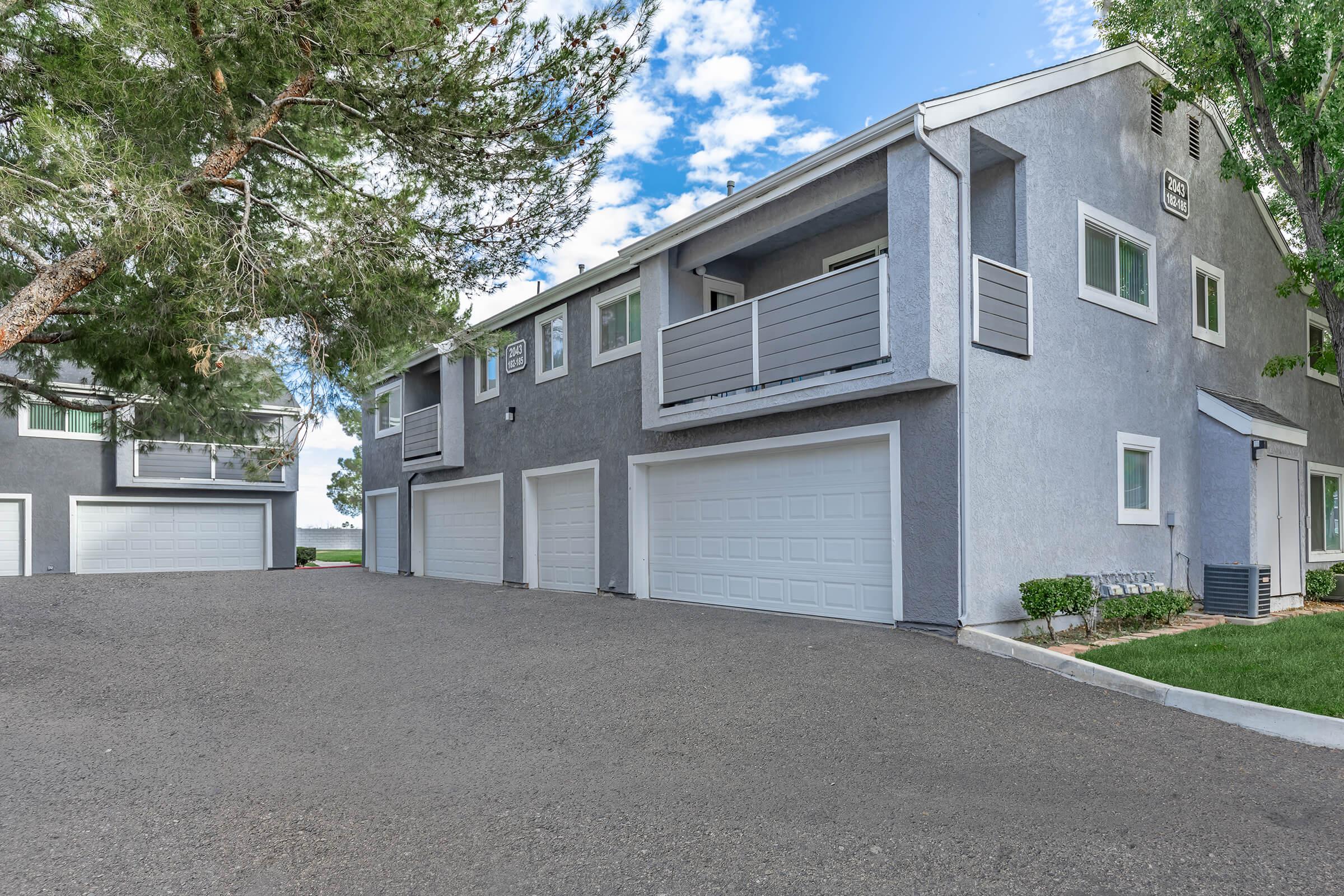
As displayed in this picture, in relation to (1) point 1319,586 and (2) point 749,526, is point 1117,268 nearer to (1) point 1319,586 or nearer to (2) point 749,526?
(2) point 749,526

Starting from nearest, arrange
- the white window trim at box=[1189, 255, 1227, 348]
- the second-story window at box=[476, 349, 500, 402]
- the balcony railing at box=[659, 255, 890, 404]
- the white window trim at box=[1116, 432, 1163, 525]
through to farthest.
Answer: the balcony railing at box=[659, 255, 890, 404] → the white window trim at box=[1116, 432, 1163, 525] → the white window trim at box=[1189, 255, 1227, 348] → the second-story window at box=[476, 349, 500, 402]

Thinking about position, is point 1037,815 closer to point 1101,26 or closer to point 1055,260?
point 1055,260

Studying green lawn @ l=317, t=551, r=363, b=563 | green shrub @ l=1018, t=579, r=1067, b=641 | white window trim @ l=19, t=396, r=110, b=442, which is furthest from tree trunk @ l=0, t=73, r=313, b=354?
green lawn @ l=317, t=551, r=363, b=563

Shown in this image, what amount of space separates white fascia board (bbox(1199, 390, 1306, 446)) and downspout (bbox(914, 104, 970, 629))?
228 inches

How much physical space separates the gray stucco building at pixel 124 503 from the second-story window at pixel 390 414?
8.25ft

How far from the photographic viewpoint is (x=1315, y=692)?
20.7ft

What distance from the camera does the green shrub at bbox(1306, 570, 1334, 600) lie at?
12.9 metres

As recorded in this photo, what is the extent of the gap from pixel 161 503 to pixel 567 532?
1493 centimetres

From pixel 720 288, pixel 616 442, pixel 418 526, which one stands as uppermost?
pixel 720 288

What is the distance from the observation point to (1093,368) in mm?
10336

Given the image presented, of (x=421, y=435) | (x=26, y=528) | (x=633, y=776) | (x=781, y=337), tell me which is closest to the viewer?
(x=633, y=776)

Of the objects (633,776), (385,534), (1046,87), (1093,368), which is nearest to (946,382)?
(1093,368)

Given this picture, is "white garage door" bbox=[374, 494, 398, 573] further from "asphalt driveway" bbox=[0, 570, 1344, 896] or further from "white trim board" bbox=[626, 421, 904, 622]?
"asphalt driveway" bbox=[0, 570, 1344, 896]

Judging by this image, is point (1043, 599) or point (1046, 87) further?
point (1046, 87)
